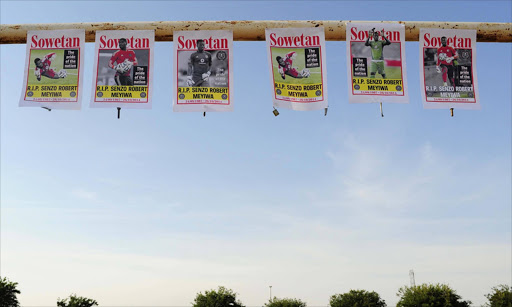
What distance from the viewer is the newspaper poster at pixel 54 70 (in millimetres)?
10695

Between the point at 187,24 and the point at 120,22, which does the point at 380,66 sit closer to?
the point at 187,24

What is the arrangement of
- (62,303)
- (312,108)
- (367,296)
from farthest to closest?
(367,296), (62,303), (312,108)

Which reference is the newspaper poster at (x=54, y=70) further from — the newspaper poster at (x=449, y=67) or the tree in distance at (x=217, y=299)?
the tree in distance at (x=217, y=299)

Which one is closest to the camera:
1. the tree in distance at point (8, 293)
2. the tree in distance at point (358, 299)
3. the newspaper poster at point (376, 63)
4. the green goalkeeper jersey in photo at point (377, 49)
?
the newspaper poster at point (376, 63)

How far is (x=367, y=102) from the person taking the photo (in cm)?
1062

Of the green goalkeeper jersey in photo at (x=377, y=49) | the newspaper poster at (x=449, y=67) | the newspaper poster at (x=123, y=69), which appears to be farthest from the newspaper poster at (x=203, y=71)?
the newspaper poster at (x=449, y=67)

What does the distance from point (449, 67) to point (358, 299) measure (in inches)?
2645

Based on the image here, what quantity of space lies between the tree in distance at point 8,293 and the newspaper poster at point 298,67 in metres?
57.0

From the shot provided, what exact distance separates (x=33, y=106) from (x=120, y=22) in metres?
2.57

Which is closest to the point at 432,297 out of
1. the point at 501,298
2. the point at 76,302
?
the point at 501,298

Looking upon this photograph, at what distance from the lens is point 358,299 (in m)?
73.2

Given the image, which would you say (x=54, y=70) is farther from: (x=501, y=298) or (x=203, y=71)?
(x=501, y=298)

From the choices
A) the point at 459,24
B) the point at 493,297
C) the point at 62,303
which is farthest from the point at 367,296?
the point at 459,24

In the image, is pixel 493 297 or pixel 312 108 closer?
pixel 312 108
